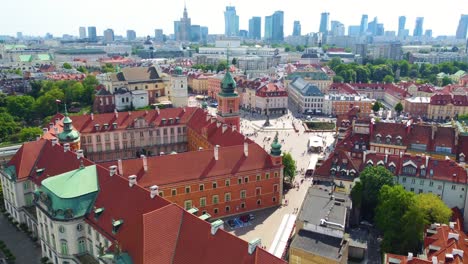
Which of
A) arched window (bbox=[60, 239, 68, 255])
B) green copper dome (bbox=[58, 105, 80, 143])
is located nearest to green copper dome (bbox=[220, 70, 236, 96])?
green copper dome (bbox=[58, 105, 80, 143])

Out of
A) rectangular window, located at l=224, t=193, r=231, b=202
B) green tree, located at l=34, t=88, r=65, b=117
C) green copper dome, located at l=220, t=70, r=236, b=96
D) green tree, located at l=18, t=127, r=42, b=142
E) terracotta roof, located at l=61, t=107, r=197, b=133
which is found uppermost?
green copper dome, located at l=220, t=70, r=236, b=96

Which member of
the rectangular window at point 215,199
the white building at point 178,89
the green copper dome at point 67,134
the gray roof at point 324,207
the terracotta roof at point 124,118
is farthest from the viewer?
the white building at point 178,89

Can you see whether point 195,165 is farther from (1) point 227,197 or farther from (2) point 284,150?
(2) point 284,150

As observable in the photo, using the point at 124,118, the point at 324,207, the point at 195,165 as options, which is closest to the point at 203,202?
the point at 195,165

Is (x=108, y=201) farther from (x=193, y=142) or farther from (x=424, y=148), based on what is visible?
(x=424, y=148)

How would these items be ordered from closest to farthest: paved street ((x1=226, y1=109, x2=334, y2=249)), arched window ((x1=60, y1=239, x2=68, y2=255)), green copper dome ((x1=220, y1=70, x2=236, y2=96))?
arched window ((x1=60, y1=239, x2=68, y2=255)), paved street ((x1=226, y1=109, x2=334, y2=249)), green copper dome ((x1=220, y1=70, x2=236, y2=96))

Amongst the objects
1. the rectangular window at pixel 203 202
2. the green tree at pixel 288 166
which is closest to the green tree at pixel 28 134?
the rectangular window at pixel 203 202

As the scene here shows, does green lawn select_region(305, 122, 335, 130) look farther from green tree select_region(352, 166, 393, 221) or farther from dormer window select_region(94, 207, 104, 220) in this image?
dormer window select_region(94, 207, 104, 220)

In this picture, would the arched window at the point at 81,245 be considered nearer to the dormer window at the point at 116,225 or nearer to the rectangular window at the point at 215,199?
the dormer window at the point at 116,225
